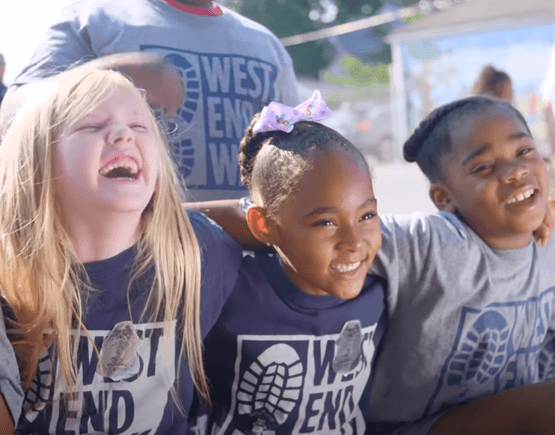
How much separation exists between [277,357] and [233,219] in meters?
0.32

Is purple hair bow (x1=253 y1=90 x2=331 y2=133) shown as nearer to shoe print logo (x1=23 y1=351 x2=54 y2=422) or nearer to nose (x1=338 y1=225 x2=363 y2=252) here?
nose (x1=338 y1=225 x2=363 y2=252)

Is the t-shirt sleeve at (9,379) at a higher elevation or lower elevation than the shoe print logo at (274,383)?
higher

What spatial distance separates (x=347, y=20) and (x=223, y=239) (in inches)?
A: 998

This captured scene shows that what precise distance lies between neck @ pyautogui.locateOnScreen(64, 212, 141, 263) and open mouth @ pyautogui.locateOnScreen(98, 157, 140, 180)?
2.9 inches

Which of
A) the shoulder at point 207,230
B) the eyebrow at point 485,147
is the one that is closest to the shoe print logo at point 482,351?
→ the eyebrow at point 485,147

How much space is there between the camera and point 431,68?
18.8m

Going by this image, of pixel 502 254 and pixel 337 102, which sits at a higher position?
pixel 337 102

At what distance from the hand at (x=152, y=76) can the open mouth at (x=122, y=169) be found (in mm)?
220

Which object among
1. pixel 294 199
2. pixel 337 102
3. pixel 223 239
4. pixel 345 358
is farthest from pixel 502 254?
pixel 337 102

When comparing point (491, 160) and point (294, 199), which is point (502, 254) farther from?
point (294, 199)

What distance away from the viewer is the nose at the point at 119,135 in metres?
1.19

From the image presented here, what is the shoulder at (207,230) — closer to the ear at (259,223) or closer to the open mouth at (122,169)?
the ear at (259,223)

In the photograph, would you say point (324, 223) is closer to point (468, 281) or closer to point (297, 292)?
point (297, 292)

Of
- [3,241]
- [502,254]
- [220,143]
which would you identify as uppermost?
[220,143]
